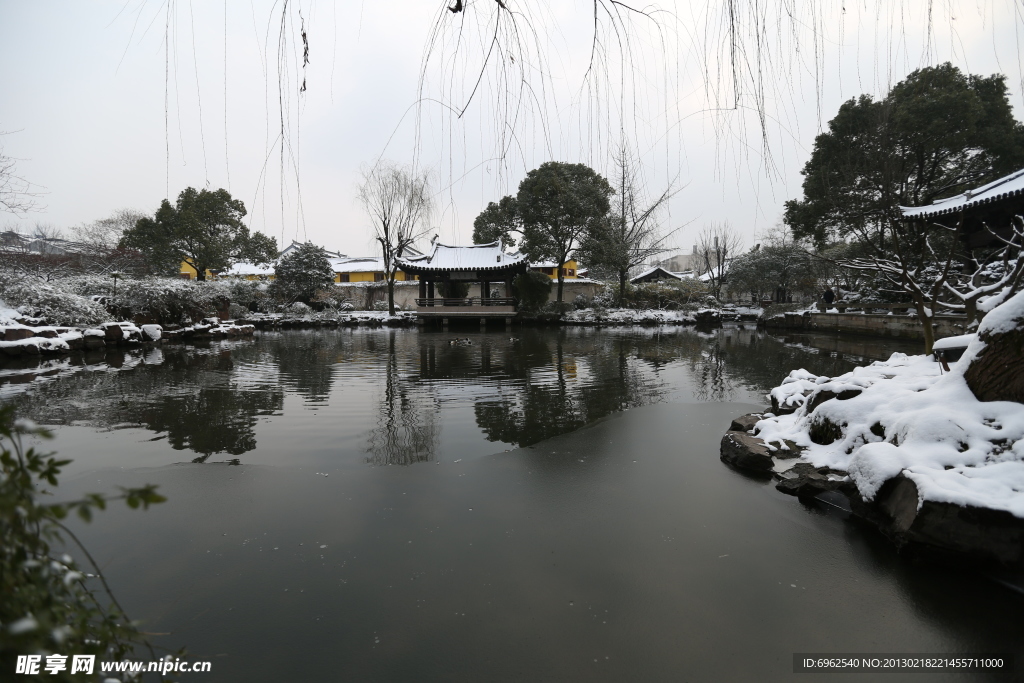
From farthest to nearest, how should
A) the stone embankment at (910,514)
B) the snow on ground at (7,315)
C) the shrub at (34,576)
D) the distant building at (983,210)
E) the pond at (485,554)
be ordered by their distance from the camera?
the snow on ground at (7,315) < the distant building at (983,210) < the stone embankment at (910,514) < the pond at (485,554) < the shrub at (34,576)

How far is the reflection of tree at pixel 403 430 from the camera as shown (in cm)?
478

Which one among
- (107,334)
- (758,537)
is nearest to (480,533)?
(758,537)

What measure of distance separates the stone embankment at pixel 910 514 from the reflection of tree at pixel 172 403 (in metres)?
5.22

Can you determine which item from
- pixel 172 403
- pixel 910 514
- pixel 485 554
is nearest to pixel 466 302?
pixel 172 403

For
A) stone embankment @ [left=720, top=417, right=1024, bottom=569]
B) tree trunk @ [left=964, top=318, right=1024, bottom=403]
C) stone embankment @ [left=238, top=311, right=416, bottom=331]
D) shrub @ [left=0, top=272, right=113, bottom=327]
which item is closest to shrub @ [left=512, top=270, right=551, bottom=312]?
stone embankment @ [left=238, top=311, right=416, bottom=331]

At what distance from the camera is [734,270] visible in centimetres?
2930

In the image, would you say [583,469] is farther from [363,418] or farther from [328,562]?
[363,418]

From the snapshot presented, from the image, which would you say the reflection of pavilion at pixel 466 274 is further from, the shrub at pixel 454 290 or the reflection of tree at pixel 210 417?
the reflection of tree at pixel 210 417

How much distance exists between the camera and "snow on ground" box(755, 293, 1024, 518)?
282 centimetres

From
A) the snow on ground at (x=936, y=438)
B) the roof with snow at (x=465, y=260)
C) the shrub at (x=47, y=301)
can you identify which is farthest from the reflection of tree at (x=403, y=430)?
the roof with snow at (x=465, y=260)

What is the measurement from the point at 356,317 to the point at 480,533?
24.5 meters

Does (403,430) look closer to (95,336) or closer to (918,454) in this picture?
(918,454)

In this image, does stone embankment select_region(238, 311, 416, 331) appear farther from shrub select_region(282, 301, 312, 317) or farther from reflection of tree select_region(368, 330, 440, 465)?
reflection of tree select_region(368, 330, 440, 465)

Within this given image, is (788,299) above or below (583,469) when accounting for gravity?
above
